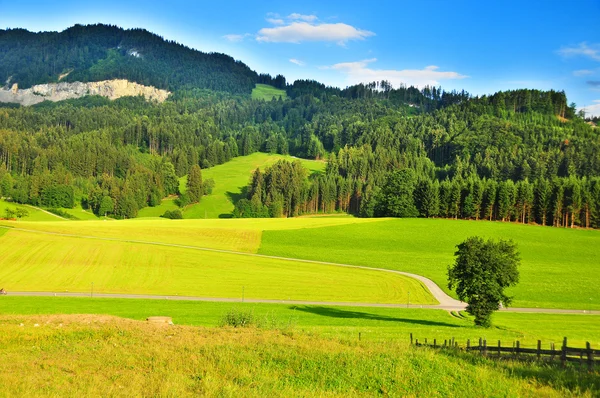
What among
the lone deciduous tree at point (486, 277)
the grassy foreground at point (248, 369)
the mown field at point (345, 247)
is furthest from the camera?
the mown field at point (345, 247)

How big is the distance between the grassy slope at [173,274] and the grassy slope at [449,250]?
31.8 feet

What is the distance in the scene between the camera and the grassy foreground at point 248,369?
15789mm

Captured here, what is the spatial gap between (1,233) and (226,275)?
44678mm

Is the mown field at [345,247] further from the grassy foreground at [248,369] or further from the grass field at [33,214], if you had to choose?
the grass field at [33,214]

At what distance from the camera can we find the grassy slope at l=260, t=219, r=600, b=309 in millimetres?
61250

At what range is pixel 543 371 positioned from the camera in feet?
60.3

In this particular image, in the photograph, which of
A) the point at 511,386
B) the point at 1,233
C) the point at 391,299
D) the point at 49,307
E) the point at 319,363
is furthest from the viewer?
the point at 1,233

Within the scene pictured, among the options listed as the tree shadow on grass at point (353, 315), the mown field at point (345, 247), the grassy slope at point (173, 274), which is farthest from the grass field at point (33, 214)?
the tree shadow on grass at point (353, 315)

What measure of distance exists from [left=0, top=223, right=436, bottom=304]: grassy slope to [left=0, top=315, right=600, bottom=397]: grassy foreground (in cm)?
3317

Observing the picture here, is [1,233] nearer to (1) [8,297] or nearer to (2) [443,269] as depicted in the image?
(1) [8,297]

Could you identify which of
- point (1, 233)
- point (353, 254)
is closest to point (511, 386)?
point (353, 254)

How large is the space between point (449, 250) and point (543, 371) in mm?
70897

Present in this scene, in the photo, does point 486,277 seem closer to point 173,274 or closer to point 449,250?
point 173,274

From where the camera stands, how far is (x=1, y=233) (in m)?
79.5
